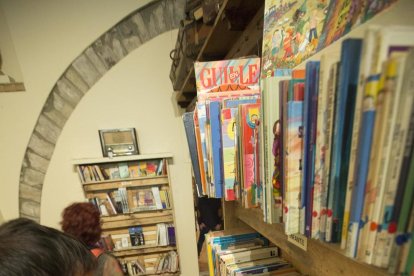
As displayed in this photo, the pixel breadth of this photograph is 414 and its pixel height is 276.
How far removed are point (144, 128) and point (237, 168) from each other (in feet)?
6.55

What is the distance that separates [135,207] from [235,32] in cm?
202

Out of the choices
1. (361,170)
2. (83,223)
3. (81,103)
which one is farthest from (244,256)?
(81,103)

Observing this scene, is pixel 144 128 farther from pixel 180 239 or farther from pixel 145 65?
A: pixel 180 239

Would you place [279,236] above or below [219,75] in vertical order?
below

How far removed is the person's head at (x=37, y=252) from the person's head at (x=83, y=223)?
1221 millimetres

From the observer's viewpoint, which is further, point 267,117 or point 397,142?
point 267,117

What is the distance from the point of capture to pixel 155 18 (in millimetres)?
2350

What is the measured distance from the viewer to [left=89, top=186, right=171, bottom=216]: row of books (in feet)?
7.69

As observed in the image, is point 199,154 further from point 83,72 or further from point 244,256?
point 83,72

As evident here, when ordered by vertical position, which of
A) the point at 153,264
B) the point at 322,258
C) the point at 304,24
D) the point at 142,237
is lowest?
the point at 153,264

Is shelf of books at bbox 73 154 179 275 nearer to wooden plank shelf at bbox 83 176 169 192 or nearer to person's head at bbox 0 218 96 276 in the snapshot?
wooden plank shelf at bbox 83 176 169 192

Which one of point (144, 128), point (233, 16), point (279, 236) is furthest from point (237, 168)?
point (144, 128)

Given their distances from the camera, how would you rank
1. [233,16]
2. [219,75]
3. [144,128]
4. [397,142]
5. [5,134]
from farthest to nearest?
[144,128], [5,134], [233,16], [219,75], [397,142]

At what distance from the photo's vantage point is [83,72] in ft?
7.61
